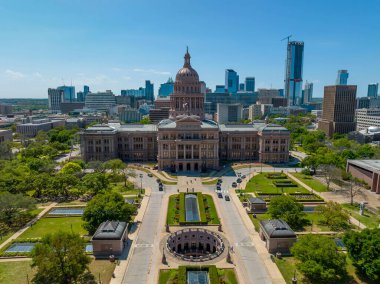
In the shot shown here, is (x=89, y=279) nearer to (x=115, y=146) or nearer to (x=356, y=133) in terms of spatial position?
(x=115, y=146)

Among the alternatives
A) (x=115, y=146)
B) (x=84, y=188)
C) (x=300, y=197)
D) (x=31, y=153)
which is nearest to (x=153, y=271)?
(x=84, y=188)

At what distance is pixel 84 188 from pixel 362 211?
8020 centimetres

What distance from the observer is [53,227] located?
232ft

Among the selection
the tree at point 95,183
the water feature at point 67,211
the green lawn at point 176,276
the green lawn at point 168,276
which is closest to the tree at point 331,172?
the green lawn at point 176,276

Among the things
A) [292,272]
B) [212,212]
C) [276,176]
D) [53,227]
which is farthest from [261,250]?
[276,176]

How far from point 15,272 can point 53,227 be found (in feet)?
61.5

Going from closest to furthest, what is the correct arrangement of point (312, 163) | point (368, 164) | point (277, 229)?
point (277, 229) → point (368, 164) → point (312, 163)

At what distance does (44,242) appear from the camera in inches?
2042

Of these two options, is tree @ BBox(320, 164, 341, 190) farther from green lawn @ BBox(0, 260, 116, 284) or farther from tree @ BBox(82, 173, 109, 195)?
green lawn @ BBox(0, 260, 116, 284)

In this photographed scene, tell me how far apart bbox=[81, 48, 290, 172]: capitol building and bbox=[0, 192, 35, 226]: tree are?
196 ft

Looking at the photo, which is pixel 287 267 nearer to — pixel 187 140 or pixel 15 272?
pixel 15 272

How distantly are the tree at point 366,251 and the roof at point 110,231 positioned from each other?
4433cm

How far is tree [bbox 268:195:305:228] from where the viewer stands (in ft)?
232

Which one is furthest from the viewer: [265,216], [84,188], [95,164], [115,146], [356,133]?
[356,133]
